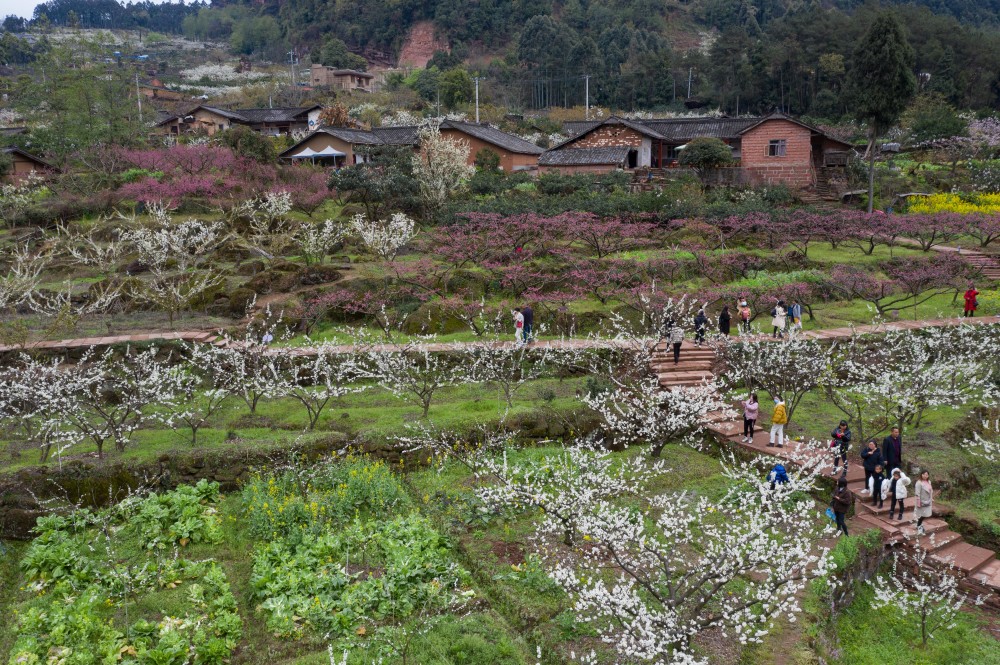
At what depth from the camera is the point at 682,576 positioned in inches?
385

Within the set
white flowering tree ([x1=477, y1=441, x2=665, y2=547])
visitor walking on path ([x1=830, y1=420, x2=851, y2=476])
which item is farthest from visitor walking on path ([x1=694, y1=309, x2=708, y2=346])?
visitor walking on path ([x1=830, y1=420, x2=851, y2=476])

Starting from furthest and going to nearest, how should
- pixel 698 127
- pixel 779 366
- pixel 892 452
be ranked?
pixel 698 127, pixel 779 366, pixel 892 452

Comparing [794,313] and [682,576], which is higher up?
[794,313]

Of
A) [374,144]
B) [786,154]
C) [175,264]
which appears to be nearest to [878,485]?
[175,264]

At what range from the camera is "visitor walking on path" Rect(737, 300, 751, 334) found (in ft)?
65.5

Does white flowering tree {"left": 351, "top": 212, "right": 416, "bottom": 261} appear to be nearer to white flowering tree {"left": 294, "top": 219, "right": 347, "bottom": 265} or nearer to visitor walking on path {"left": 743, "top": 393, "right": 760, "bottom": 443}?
white flowering tree {"left": 294, "top": 219, "right": 347, "bottom": 265}

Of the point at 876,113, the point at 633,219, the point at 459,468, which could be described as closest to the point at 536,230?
the point at 633,219

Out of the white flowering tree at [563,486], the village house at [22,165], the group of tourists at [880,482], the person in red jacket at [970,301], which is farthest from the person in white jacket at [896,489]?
the village house at [22,165]

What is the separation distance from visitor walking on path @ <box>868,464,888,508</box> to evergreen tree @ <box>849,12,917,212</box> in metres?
27.3

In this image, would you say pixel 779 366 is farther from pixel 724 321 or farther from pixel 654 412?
pixel 654 412

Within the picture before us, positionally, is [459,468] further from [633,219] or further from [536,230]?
[633,219]

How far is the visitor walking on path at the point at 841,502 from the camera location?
11312mm

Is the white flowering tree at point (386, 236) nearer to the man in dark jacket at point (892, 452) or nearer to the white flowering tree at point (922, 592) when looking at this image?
the man in dark jacket at point (892, 452)

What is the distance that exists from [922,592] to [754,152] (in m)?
36.6
